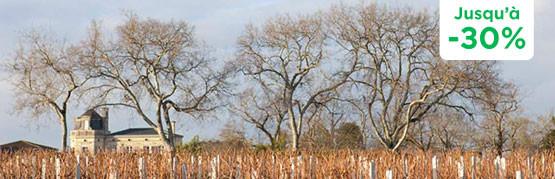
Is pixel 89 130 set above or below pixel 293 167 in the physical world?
above

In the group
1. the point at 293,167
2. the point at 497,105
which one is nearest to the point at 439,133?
the point at 497,105

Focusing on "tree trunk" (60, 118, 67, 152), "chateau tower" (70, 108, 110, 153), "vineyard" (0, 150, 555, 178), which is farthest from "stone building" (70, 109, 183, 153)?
"vineyard" (0, 150, 555, 178)

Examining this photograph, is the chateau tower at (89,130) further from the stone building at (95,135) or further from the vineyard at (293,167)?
the vineyard at (293,167)

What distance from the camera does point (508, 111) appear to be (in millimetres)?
30109

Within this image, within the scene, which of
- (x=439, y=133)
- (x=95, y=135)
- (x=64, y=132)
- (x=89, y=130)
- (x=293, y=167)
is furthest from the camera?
(x=95, y=135)

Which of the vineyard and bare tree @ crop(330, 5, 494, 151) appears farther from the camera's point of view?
bare tree @ crop(330, 5, 494, 151)

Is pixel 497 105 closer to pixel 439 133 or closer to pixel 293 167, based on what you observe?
pixel 439 133

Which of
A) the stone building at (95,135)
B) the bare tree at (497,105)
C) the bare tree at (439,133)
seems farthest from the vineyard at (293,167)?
the stone building at (95,135)

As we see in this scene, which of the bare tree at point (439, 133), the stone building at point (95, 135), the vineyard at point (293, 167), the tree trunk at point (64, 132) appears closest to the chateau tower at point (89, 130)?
the stone building at point (95, 135)

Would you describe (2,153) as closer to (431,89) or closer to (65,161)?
(65,161)

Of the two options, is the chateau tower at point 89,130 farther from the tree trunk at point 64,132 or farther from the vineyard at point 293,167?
the vineyard at point 293,167

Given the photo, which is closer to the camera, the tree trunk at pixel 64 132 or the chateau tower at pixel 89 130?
the tree trunk at pixel 64 132

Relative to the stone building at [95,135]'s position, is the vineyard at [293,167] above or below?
below

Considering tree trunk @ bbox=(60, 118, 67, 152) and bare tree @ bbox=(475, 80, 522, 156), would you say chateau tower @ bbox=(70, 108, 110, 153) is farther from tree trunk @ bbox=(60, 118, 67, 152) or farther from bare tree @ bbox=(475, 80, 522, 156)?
bare tree @ bbox=(475, 80, 522, 156)
